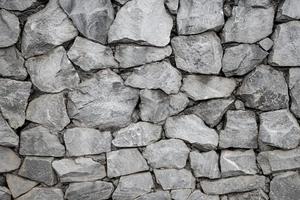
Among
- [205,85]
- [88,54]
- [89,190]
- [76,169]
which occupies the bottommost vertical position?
[89,190]

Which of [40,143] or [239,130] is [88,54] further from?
[239,130]

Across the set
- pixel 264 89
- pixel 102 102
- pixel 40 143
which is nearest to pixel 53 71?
pixel 102 102

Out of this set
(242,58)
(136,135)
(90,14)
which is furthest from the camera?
(136,135)

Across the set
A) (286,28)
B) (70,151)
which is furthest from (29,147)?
(286,28)

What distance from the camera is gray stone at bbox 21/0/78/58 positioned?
2.14m

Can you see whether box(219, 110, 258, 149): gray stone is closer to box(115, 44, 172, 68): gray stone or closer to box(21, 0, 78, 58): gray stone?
box(115, 44, 172, 68): gray stone

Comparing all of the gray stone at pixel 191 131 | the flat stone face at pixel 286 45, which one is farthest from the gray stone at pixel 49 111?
the flat stone face at pixel 286 45

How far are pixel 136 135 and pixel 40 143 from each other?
0.56m

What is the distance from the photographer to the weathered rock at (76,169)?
2330 millimetres

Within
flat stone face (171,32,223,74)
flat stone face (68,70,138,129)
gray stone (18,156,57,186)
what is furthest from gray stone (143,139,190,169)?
gray stone (18,156,57,186)

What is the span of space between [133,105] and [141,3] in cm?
58

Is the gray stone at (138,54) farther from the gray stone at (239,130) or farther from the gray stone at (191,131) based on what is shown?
the gray stone at (239,130)

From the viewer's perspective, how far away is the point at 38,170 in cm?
234

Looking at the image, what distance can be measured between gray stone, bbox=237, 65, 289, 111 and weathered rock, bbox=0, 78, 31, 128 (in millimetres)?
1240
